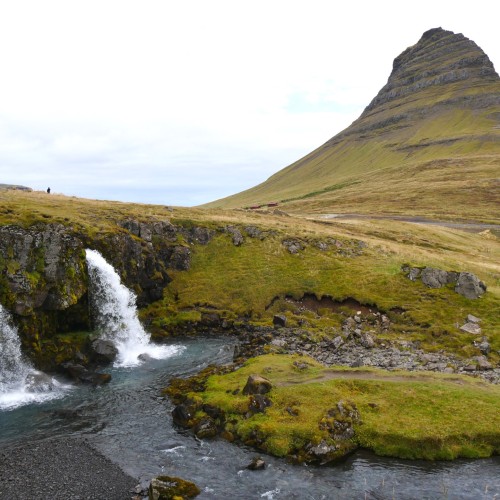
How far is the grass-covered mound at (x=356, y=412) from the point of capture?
29688 mm

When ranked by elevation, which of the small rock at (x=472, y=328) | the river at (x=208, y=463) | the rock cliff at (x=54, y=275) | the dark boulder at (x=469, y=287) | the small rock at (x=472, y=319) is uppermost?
the rock cliff at (x=54, y=275)

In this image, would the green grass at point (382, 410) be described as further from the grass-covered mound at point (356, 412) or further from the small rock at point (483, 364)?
the small rock at point (483, 364)

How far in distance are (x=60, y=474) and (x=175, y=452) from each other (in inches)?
290

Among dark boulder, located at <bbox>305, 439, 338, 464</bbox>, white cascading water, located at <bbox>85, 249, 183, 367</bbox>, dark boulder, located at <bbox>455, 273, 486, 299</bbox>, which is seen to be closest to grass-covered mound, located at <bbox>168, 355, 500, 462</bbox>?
dark boulder, located at <bbox>305, 439, 338, 464</bbox>

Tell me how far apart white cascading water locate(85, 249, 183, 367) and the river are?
1158 centimetres

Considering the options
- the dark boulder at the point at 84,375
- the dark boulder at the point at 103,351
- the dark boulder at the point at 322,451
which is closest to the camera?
the dark boulder at the point at 322,451

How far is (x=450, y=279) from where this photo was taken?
60594 mm

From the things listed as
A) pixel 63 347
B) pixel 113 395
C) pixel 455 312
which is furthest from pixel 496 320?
pixel 63 347

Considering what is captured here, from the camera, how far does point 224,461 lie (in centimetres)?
2908

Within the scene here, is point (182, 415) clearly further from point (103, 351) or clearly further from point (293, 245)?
point (293, 245)

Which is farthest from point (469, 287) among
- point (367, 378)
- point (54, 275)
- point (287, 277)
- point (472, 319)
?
point (54, 275)

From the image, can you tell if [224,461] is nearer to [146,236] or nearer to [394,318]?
[394,318]

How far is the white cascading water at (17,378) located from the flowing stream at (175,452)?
0.10 m

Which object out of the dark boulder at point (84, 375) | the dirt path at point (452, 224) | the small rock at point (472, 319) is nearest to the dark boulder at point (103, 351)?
the dark boulder at point (84, 375)
